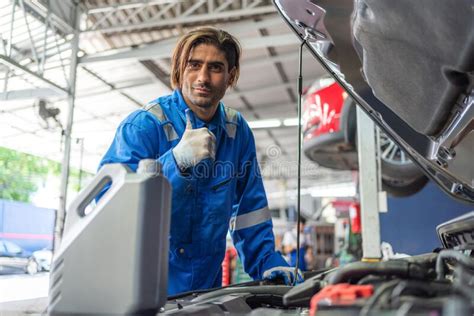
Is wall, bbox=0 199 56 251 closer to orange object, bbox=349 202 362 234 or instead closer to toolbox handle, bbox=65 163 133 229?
orange object, bbox=349 202 362 234

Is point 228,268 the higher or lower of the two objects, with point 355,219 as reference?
lower

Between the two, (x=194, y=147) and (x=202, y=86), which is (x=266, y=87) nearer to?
(x=202, y=86)

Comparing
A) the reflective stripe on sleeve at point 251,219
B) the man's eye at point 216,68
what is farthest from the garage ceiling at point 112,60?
the reflective stripe on sleeve at point 251,219

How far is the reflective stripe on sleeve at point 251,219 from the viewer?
152cm

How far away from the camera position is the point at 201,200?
4.44 feet

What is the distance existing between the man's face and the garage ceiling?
11.9 ft

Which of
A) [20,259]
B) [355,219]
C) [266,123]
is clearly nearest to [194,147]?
[355,219]

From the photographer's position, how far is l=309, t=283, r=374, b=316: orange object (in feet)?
1.83

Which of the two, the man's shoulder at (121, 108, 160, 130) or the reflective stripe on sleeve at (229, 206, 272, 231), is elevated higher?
the man's shoulder at (121, 108, 160, 130)

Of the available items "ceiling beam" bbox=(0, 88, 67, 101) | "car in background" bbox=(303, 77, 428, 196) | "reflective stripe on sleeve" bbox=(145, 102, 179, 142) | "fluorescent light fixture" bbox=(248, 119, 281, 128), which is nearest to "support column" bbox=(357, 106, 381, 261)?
"car in background" bbox=(303, 77, 428, 196)

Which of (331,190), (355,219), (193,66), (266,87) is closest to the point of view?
(193,66)

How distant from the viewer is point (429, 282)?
0.66 metres

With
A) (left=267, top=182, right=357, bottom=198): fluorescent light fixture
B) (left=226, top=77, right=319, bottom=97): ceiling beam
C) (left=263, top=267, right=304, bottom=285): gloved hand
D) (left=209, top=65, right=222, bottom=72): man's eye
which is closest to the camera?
(left=263, top=267, right=304, bottom=285): gloved hand

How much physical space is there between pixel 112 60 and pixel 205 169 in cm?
487
